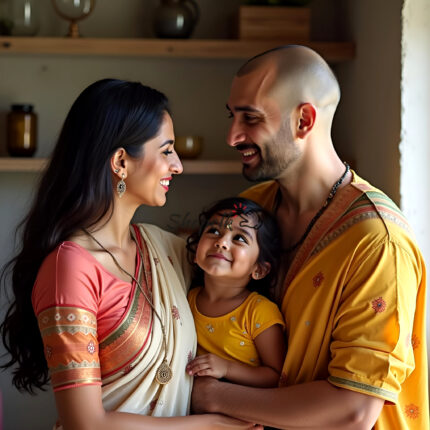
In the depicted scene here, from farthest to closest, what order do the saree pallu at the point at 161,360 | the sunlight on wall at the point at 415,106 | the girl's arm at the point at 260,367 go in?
1. the sunlight on wall at the point at 415,106
2. the girl's arm at the point at 260,367
3. the saree pallu at the point at 161,360

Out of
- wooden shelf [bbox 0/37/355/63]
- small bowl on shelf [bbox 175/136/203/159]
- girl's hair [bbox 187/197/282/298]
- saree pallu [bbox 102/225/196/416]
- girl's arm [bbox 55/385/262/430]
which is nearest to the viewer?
girl's arm [bbox 55/385/262/430]

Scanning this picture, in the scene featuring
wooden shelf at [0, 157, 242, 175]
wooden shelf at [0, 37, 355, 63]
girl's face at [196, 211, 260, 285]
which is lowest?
girl's face at [196, 211, 260, 285]

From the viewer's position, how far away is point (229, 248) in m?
1.78

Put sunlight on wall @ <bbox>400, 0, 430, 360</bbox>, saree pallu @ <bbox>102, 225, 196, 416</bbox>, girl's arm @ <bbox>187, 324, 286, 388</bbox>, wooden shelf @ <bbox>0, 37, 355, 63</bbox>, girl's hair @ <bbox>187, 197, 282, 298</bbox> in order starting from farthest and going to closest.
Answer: wooden shelf @ <bbox>0, 37, 355, 63</bbox>, sunlight on wall @ <bbox>400, 0, 430, 360</bbox>, girl's hair @ <bbox>187, 197, 282, 298</bbox>, girl's arm @ <bbox>187, 324, 286, 388</bbox>, saree pallu @ <bbox>102, 225, 196, 416</bbox>

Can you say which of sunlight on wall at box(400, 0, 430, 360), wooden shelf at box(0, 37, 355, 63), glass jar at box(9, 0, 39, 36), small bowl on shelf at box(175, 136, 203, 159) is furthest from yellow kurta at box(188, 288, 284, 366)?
glass jar at box(9, 0, 39, 36)

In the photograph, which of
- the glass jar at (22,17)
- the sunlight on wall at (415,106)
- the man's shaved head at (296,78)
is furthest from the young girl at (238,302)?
the glass jar at (22,17)

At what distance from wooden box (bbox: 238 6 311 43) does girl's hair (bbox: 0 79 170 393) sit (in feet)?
3.91

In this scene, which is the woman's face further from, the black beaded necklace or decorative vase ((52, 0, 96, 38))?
decorative vase ((52, 0, 96, 38))

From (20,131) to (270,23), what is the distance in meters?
1.14

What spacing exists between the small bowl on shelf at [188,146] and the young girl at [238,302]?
3.26 ft

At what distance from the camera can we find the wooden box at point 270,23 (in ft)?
9.09

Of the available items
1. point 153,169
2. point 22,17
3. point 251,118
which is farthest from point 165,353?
point 22,17

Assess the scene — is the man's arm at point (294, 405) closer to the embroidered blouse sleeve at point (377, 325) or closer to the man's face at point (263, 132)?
the embroidered blouse sleeve at point (377, 325)

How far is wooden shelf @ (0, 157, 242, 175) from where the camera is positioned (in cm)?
275
